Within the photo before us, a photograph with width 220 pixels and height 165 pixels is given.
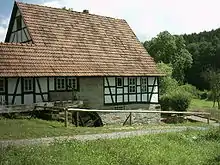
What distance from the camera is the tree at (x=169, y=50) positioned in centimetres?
7100

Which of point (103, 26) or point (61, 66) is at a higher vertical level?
point (103, 26)

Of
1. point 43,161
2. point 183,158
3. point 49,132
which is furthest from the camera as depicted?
point 49,132

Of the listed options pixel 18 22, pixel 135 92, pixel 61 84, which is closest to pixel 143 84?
pixel 135 92

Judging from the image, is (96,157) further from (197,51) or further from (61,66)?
(197,51)

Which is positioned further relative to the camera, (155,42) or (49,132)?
(155,42)

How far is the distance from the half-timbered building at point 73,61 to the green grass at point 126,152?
10.5 m

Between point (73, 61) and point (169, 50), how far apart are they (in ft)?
150

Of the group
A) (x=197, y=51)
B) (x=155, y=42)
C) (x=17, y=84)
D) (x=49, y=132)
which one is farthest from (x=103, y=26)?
(x=197, y=51)

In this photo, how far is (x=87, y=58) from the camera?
29688 millimetres

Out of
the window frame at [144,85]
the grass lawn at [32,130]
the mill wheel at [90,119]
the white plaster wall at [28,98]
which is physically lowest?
the mill wheel at [90,119]

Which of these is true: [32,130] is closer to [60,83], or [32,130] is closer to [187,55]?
[60,83]

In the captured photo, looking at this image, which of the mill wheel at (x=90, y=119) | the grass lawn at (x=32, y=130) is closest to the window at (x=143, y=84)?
the mill wheel at (x=90, y=119)

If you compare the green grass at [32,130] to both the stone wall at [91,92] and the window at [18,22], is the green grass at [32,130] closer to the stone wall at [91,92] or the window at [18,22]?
the stone wall at [91,92]

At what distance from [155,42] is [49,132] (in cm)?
5591
